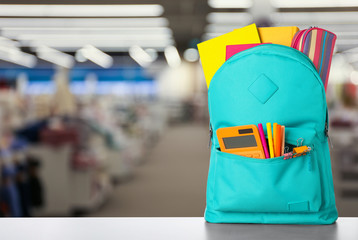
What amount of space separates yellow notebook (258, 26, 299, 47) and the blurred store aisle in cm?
309

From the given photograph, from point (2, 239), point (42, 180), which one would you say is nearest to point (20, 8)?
point (42, 180)

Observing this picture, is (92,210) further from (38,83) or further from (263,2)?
(38,83)

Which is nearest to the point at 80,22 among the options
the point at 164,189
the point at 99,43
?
the point at 99,43

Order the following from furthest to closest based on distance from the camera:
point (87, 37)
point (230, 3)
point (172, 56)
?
point (172, 56) < point (87, 37) < point (230, 3)

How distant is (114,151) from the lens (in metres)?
5.63

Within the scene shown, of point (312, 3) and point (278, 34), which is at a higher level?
point (312, 3)

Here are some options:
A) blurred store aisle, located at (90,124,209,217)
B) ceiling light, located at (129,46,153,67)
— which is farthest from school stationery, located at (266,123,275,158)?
ceiling light, located at (129,46,153,67)

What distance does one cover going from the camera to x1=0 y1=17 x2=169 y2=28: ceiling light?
30.5 feet

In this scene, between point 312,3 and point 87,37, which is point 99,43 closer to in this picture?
point 87,37

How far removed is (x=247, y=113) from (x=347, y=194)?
4.33 meters

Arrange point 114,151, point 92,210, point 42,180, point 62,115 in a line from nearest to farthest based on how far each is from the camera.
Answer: point 42,180 → point 92,210 → point 62,115 → point 114,151

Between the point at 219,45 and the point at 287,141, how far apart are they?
0.26 metres

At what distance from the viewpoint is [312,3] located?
730 centimetres

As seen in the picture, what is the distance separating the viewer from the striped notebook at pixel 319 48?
85 centimetres
